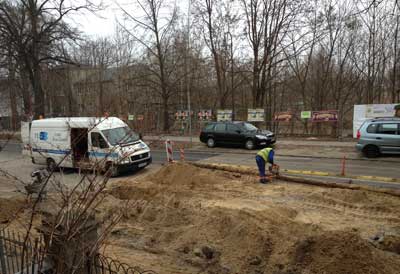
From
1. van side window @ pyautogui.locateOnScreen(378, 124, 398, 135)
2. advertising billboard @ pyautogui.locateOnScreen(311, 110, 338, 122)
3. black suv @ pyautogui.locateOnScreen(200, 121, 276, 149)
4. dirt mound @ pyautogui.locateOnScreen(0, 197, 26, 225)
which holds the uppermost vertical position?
advertising billboard @ pyautogui.locateOnScreen(311, 110, 338, 122)

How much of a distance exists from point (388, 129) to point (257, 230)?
10.9 metres

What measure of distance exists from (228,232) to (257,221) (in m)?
0.69

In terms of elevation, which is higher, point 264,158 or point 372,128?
point 372,128

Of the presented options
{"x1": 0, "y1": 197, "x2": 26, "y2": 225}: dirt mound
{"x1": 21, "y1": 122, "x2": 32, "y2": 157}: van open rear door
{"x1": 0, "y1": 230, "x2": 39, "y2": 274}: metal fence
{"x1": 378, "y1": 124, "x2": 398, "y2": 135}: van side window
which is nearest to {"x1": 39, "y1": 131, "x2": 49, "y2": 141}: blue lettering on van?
{"x1": 21, "y1": 122, "x2": 32, "y2": 157}: van open rear door

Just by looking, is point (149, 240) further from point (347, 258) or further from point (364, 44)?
point (364, 44)

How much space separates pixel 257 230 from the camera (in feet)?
18.6

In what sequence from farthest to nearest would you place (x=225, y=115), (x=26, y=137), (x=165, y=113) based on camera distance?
(x=165, y=113), (x=225, y=115), (x=26, y=137)

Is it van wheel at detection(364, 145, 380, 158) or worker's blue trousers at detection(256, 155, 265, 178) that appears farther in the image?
van wheel at detection(364, 145, 380, 158)

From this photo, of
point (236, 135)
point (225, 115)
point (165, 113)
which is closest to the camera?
point (236, 135)

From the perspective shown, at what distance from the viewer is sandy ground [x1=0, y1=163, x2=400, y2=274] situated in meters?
4.70

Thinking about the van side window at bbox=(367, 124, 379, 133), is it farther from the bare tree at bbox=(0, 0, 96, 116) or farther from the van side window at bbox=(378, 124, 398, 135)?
the bare tree at bbox=(0, 0, 96, 116)

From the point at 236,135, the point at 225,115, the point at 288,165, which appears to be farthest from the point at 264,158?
the point at 225,115

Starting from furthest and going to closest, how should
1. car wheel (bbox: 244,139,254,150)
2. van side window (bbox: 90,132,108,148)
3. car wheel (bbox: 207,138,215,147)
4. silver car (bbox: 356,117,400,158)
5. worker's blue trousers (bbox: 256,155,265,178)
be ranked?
car wheel (bbox: 207,138,215,147) < car wheel (bbox: 244,139,254,150) < silver car (bbox: 356,117,400,158) < van side window (bbox: 90,132,108,148) < worker's blue trousers (bbox: 256,155,265,178)

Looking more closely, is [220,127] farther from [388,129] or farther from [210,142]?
[388,129]
